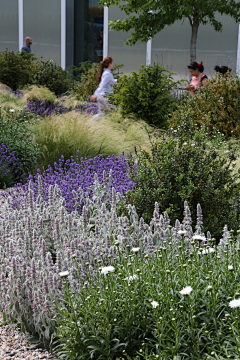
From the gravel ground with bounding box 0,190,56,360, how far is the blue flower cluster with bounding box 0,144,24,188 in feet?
10.7

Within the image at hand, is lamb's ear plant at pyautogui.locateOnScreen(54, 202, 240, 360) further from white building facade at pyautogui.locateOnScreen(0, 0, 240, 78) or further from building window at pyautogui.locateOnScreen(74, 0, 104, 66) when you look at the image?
building window at pyautogui.locateOnScreen(74, 0, 104, 66)

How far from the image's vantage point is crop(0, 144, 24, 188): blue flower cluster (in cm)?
571

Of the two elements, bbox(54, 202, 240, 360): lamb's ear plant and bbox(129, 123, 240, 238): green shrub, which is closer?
bbox(54, 202, 240, 360): lamb's ear plant

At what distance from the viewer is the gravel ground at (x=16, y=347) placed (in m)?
2.34

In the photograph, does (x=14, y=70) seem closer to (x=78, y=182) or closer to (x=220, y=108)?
(x=220, y=108)

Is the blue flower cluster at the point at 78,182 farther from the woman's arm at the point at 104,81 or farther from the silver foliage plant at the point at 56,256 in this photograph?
the woman's arm at the point at 104,81

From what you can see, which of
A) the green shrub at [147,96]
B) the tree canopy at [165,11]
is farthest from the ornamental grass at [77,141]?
the tree canopy at [165,11]

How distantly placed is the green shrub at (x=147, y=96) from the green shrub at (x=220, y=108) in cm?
117

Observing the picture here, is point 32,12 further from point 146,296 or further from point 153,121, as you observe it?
point 146,296

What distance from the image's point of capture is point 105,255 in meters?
2.70

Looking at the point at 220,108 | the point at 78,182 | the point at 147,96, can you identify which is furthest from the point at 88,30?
the point at 78,182

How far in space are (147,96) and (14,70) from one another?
256 inches

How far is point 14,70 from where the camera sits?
13477mm

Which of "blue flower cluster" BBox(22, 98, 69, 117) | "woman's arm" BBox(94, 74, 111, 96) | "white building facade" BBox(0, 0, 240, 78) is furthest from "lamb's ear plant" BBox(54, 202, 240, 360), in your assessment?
"white building facade" BBox(0, 0, 240, 78)
